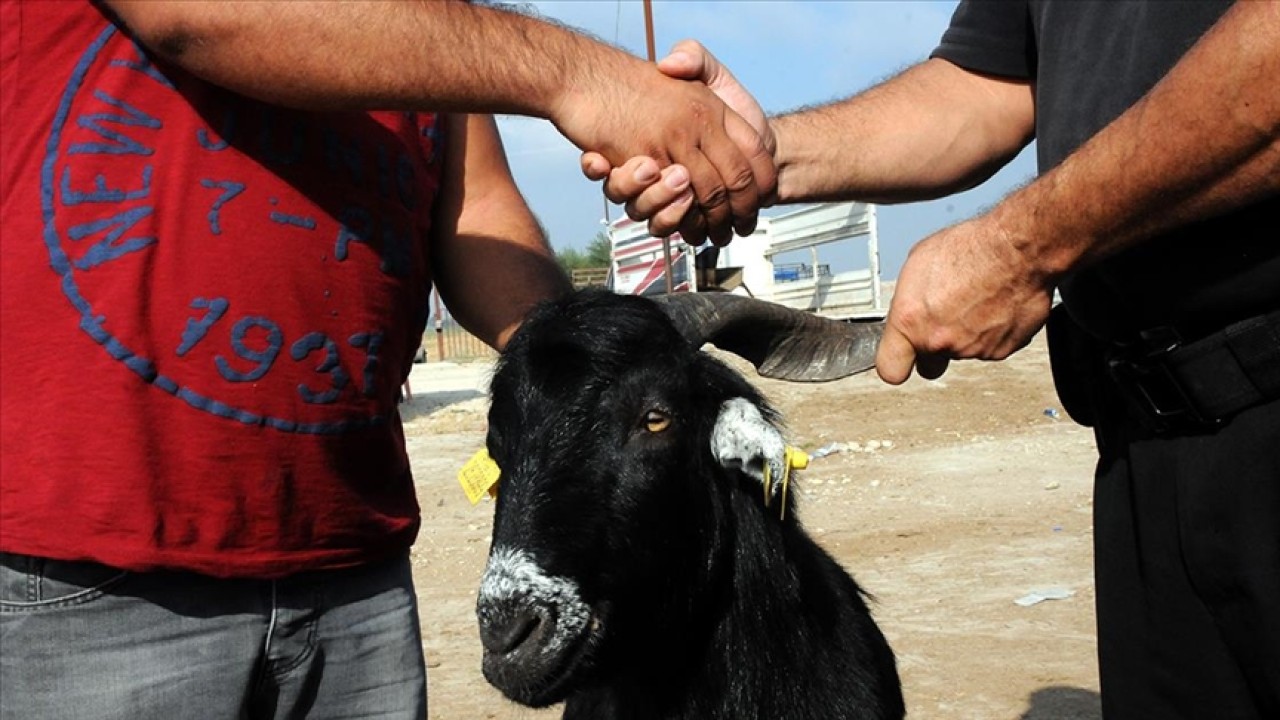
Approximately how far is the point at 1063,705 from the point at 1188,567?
392 centimetres

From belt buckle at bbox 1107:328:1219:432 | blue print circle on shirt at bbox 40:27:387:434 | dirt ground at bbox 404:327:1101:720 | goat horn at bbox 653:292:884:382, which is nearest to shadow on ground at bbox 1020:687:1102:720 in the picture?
dirt ground at bbox 404:327:1101:720

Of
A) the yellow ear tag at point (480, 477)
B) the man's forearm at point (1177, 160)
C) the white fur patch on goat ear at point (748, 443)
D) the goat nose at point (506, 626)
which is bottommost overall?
the goat nose at point (506, 626)

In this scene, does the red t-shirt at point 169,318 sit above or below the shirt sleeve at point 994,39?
below

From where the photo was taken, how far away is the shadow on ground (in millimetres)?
6273

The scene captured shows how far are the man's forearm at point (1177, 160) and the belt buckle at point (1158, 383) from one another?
30cm

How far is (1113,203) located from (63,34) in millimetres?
2306

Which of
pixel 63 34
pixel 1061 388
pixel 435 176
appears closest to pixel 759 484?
pixel 1061 388

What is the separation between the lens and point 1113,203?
2.54 m

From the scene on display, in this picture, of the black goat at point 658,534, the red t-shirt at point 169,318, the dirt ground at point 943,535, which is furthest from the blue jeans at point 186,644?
the dirt ground at point 943,535

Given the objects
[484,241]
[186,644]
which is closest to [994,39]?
[484,241]

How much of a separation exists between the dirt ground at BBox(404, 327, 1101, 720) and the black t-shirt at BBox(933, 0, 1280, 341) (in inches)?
112

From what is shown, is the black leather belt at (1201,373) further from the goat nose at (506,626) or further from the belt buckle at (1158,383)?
the goat nose at (506,626)

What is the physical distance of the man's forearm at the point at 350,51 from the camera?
2.55 metres

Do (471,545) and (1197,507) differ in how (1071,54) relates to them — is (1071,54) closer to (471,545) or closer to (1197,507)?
(1197,507)
